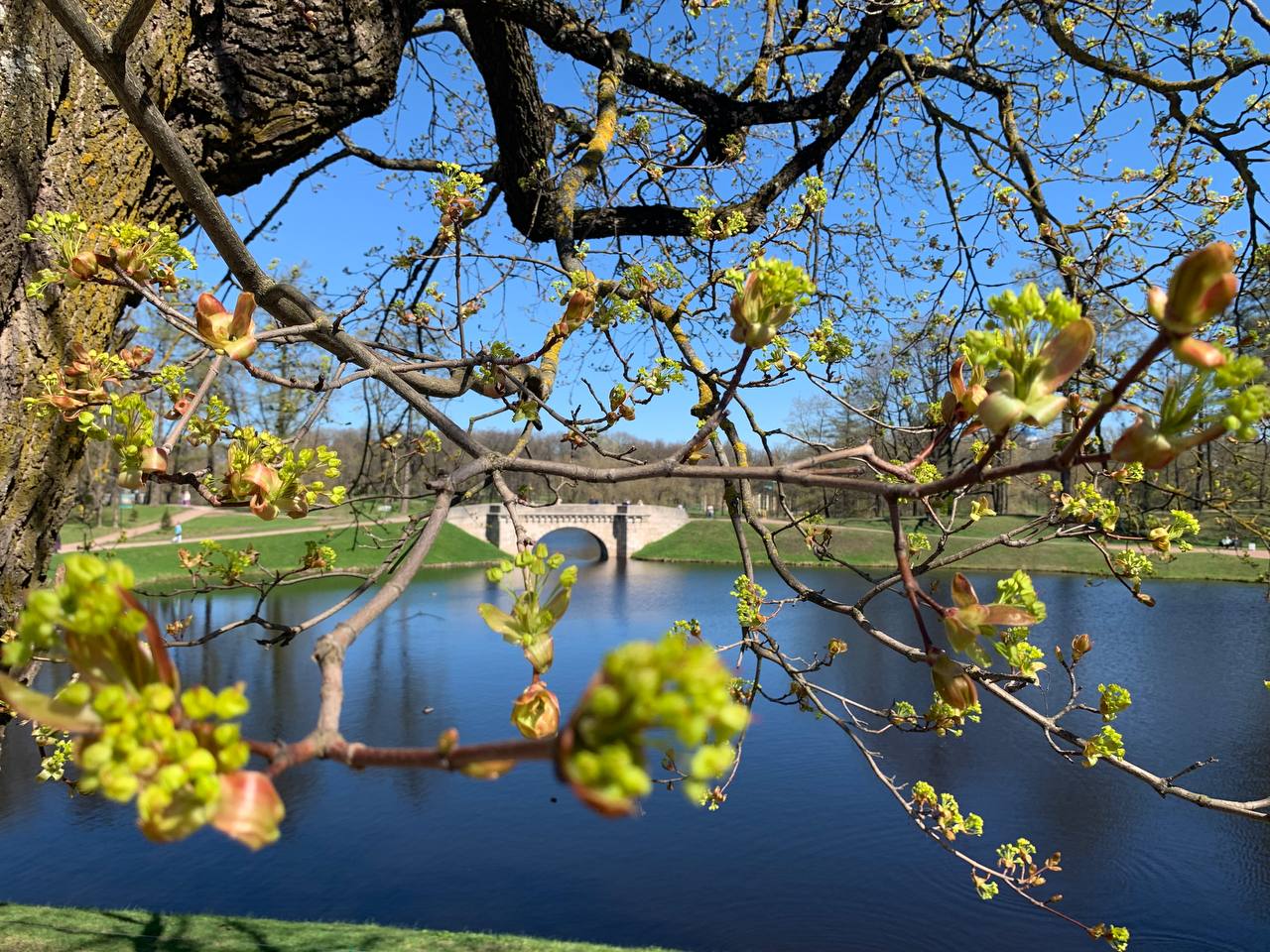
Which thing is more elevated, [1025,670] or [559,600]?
[559,600]

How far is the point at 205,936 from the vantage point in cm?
629

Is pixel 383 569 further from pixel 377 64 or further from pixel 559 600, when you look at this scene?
pixel 377 64

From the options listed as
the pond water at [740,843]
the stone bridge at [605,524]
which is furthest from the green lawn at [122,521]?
the stone bridge at [605,524]

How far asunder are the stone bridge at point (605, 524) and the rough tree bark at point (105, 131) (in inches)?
1242

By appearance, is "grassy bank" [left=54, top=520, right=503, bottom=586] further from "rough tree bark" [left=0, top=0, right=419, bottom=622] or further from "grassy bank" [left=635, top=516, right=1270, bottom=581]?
"rough tree bark" [left=0, top=0, right=419, bottom=622]

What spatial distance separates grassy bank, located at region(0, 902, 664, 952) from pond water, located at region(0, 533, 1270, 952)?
1.36 metres

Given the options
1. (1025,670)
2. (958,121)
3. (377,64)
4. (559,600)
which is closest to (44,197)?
(377,64)

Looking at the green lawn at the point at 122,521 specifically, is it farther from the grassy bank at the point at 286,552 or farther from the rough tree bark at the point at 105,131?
the rough tree bark at the point at 105,131

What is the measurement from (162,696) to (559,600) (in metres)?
0.40

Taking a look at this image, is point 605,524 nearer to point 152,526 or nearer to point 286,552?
point 286,552

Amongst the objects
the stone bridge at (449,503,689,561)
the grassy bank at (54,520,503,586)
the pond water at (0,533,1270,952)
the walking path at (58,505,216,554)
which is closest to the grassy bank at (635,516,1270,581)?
the stone bridge at (449,503,689,561)

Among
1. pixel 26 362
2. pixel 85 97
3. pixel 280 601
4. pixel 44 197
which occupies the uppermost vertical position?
pixel 85 97

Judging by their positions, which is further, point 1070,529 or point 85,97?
point 85,97

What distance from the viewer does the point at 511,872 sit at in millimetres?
8961
